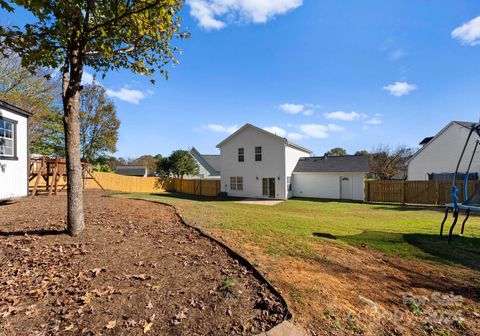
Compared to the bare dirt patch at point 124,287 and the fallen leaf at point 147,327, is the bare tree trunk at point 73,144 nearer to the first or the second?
the bare dirt patch at point 124,287

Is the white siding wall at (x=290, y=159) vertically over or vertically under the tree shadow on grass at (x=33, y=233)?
over

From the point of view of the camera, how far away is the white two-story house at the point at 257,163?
2186cm

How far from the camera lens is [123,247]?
484 centimetres

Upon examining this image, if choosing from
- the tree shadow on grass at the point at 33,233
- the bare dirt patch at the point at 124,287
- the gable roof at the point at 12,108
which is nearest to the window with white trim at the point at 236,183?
the gable roof at the point at 12,108

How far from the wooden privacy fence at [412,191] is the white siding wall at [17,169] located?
22.9 metres

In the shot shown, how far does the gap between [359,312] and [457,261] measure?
13.7 feet

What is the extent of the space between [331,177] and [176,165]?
20.4 m

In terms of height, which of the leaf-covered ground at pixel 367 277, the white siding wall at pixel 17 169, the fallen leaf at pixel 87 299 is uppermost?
the white siding wall at pixel 17 169

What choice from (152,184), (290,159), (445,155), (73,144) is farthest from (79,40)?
(152,184)

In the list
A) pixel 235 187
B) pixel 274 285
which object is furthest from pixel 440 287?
pixel 235 187

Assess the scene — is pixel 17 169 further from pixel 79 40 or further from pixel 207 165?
pixel 207 165

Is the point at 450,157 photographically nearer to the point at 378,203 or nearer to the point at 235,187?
the point at 378,203

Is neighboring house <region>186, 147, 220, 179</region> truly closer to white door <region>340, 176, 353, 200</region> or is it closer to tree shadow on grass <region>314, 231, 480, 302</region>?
white door <region>340, 176, 353, 200</region>

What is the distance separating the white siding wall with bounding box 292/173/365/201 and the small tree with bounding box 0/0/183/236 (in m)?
19.3
